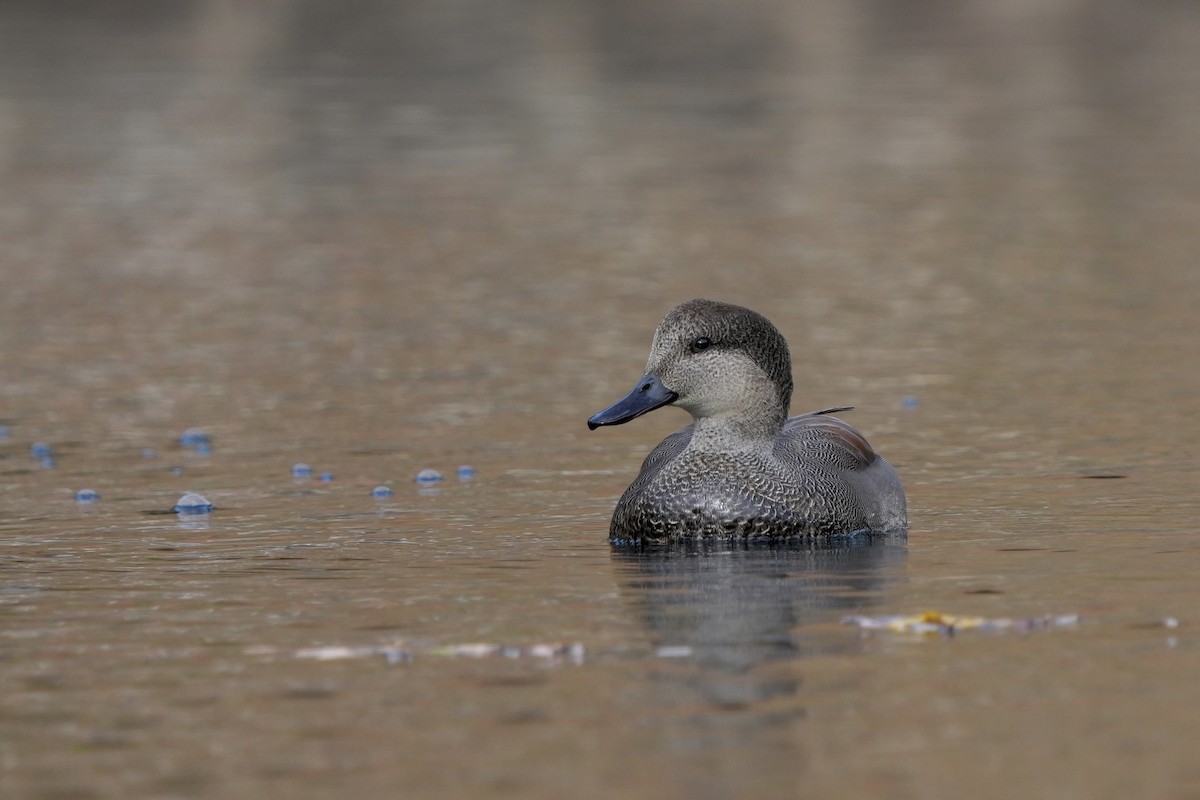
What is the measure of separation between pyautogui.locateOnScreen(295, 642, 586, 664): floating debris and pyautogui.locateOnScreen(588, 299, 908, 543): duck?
2.84 meters

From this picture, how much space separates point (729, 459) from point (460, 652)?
3.36 meters

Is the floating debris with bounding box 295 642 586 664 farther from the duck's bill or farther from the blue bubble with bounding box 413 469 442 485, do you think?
the blue bubble with bounding box 413 469 442 485

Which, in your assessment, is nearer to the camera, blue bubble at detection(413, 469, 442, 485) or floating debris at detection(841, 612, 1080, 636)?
floating debris at detection(841, 612, 1080, 636)

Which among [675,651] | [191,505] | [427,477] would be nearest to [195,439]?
[427,477]

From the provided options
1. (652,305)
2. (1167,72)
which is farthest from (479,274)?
(1167,72)

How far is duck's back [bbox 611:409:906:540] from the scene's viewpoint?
→ 11828 millimetres

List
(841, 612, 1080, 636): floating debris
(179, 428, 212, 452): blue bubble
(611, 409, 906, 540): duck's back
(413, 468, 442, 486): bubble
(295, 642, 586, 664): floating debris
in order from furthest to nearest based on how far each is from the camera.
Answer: (179, 428, 212, 452): blue bubble, (413, 468, 442, 486): bubble, (611, 409, 906, 540): duck's back, (841, 612, 1080, 636): floating debris, (295, 642, 586, 664): floating debris

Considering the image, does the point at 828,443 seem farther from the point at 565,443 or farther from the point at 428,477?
the point at 565,443

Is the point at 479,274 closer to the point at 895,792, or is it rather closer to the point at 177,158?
the point at 177,158

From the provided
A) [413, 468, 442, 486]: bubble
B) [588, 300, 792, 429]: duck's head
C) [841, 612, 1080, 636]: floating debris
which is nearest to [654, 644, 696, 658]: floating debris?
[841, 612, 1080, 636]: floating debris

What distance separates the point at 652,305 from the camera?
22.5 m

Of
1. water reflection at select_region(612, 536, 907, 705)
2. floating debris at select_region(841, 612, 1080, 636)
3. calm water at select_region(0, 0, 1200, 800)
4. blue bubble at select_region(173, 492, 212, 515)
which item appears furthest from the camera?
blue bubble at select_region(173, 492, 212, 515)

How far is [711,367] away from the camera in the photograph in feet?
39.4

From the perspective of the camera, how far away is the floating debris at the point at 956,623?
30.2ft
